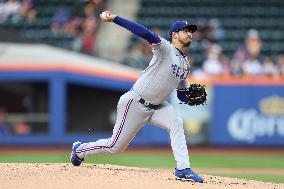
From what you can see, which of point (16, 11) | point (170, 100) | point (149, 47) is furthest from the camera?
point (16, 11)

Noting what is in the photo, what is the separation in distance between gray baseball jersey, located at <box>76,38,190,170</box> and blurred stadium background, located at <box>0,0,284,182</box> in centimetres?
692

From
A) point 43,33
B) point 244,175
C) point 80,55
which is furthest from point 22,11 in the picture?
point 244,175

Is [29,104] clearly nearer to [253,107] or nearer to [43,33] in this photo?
[43,33]

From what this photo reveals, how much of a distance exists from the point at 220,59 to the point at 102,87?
271cm

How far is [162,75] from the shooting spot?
7375mm

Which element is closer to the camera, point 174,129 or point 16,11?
point 174,129

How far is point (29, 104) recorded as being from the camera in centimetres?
1692

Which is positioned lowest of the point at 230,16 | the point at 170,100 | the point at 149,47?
the point at 170,100

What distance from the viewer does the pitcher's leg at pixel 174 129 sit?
24.2 feet

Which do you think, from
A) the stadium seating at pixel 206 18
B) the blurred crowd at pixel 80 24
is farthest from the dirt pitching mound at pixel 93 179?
the stadium seating at pixel 206 18

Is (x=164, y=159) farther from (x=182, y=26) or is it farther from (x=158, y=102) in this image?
(x=182, y=26)

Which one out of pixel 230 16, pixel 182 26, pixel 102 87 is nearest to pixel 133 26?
pixel 182 26

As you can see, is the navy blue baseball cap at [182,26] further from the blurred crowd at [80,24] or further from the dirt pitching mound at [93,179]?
the blurred crowd at [80,24]

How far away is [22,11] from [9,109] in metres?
2.75
